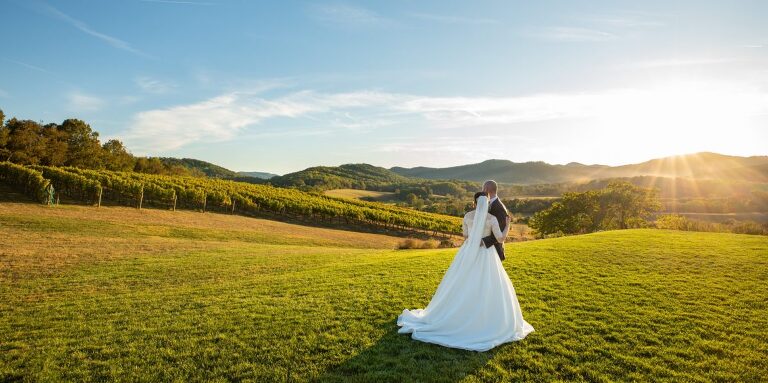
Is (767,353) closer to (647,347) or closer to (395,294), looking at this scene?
(647,347)

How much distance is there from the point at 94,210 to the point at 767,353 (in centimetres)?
Answer: 4925

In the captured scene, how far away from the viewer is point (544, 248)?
835 inches

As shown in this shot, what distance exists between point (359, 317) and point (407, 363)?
2.85 meters

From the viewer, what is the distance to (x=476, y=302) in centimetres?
852

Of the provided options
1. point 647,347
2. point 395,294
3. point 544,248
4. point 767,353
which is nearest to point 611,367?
point 647,347

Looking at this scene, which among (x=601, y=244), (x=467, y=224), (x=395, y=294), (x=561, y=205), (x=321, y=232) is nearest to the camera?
(x=467, y=224)

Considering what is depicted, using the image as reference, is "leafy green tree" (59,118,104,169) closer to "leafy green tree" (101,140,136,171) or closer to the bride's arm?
"leafy green tree" (101,140,136,171)

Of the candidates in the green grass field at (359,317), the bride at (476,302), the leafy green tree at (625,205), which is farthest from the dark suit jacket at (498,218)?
the leafy green tree at (625,205)

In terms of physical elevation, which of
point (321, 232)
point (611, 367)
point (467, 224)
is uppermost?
point (467, 224)

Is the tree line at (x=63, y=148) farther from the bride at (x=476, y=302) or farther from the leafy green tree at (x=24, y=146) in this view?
the bride at (x=476, y=302)

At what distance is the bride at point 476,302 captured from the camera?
8.31 m

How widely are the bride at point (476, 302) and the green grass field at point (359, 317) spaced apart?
0.42 m

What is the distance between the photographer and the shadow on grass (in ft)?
22.0

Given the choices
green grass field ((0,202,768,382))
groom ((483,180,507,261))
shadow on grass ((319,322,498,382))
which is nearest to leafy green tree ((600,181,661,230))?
green grass field ((0,202,768,382))
